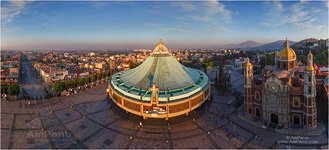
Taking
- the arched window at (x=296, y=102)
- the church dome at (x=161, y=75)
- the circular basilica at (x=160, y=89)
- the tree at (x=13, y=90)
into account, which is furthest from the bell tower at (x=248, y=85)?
the tree at (x=13, y=90)

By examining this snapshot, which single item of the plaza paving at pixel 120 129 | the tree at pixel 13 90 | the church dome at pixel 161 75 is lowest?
the plaza paving at pixel 120 129

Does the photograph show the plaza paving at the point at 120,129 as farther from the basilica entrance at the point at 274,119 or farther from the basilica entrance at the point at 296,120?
the basilica entrance at the point at 296,120

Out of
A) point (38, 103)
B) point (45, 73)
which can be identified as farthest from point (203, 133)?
point (45, 73)

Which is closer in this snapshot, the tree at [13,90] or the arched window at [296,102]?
the arched window at [296,102]

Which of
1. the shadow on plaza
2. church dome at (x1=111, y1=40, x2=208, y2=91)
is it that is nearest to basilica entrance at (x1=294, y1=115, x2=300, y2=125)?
the shadow on plaza

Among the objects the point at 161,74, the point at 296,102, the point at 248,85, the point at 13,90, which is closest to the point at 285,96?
the point at 296,102

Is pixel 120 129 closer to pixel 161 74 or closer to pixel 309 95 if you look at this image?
pixel 161 74

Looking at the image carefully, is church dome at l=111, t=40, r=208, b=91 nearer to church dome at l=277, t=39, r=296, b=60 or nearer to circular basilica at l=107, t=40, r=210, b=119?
circular basilica at l=107, t=40, r=210, b=119

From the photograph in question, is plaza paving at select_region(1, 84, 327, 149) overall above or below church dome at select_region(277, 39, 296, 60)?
below
